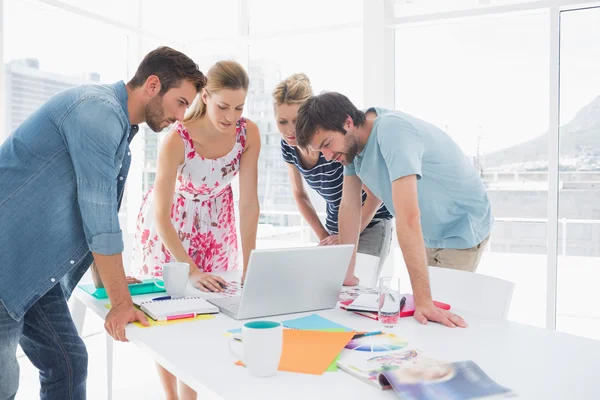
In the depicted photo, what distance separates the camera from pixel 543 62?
345cm

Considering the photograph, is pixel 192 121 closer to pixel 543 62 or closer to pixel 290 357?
pixel 290 357

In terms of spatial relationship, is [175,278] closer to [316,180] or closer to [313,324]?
[313,324]

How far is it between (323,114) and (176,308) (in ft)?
2.45

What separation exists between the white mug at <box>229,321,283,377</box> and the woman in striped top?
1073 mm

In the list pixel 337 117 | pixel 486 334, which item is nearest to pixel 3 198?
pixel 337 117

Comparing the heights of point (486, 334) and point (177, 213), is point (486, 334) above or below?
below

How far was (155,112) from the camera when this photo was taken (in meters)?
1.61

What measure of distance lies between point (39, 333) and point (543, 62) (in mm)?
3235

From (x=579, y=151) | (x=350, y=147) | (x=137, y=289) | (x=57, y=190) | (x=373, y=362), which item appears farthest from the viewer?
(x=579, y=151)

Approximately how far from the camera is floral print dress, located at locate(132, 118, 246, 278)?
210 cm

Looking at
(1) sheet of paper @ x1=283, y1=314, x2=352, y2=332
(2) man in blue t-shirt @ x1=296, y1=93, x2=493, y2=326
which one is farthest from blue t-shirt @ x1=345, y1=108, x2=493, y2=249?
(1) sheet of paper @ x1=283, y1=314, x2=352, y2=332

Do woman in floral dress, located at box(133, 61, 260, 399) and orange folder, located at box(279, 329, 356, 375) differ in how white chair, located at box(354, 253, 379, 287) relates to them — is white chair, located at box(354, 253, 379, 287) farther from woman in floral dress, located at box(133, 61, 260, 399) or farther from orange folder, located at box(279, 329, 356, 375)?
orange folder, located at box(279, 329, 356, 375)

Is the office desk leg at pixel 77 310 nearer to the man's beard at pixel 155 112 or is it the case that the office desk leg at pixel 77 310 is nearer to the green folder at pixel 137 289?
the green folder at pixel 137 289

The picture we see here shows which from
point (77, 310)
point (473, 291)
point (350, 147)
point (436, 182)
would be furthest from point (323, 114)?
point (77, 310)
